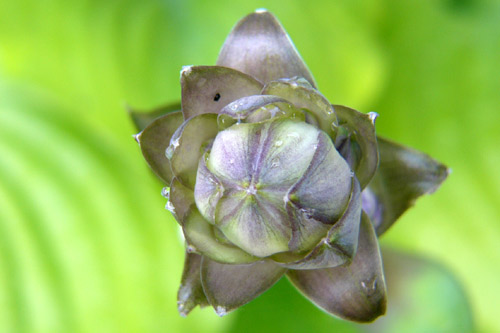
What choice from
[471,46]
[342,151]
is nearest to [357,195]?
[342,151]

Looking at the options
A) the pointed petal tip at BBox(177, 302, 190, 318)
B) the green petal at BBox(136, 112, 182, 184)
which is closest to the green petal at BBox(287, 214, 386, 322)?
the pointed petal tip at BBox(177, 302, 190, 318)

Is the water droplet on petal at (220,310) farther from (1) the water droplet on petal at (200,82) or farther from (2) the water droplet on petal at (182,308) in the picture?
(1) the water droplet on petal at (200,82)

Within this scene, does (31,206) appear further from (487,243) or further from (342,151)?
(487,243)

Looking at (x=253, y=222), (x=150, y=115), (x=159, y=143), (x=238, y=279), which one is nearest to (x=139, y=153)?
(x=150, y=115)

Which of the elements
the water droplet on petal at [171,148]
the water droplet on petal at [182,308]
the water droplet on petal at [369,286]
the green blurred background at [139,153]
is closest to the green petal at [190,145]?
the water droplet on petal at [171,148]

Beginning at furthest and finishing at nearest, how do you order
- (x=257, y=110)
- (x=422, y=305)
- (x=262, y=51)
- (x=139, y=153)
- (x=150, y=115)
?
(x=139, y=153)
(x=422, y=305)
(x=150, y=115)
(x=262, y=51)
(x=257, y=110)

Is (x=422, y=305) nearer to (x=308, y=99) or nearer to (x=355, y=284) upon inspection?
(x=355, y=284)
